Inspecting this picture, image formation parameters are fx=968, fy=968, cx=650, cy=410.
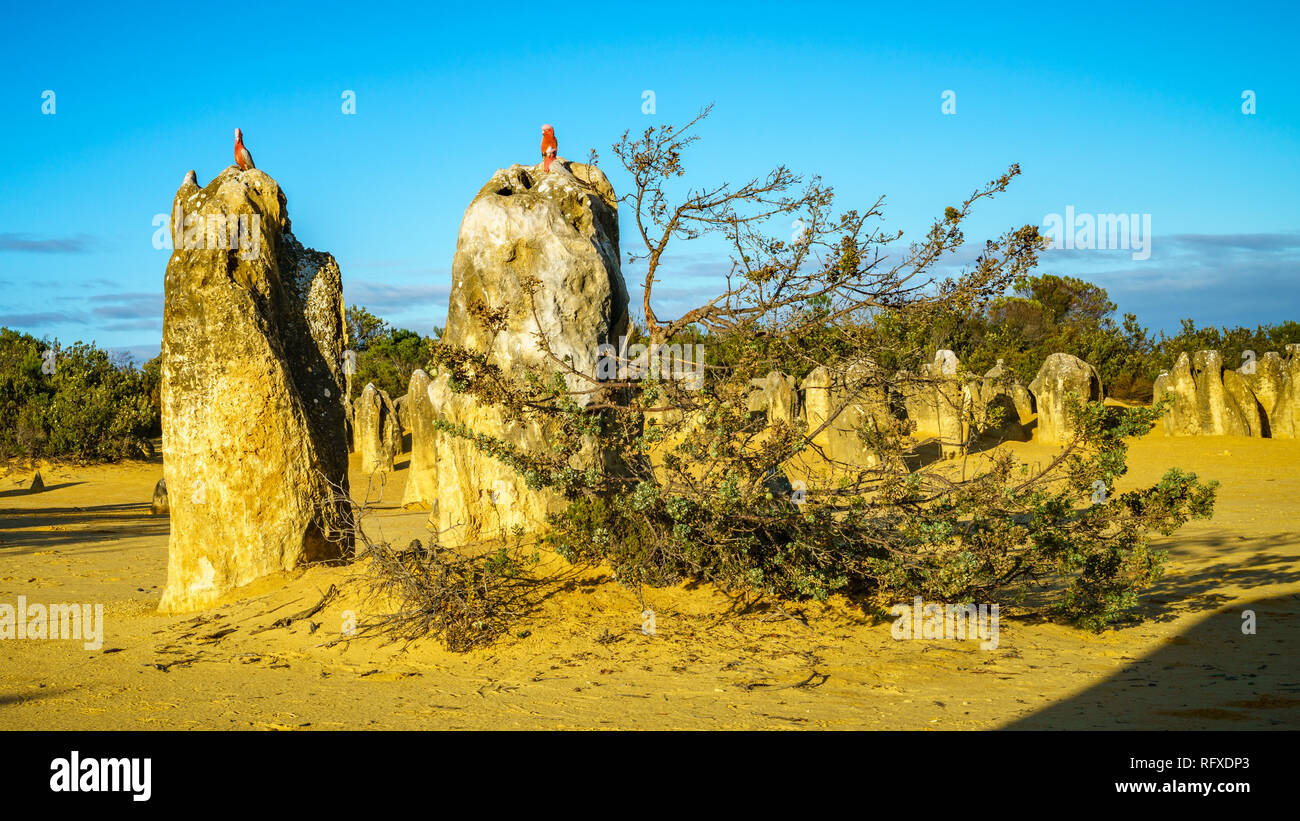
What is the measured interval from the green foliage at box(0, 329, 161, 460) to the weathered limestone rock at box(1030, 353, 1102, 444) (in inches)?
760

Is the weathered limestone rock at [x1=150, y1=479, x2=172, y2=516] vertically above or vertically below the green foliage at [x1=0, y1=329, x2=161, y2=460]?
below

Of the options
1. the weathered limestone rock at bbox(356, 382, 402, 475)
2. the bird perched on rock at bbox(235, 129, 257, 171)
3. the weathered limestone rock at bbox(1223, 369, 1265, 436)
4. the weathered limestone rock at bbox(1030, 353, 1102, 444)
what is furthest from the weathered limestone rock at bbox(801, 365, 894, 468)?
the weathered limestone rock at bbox(356, 382, 402, 475)

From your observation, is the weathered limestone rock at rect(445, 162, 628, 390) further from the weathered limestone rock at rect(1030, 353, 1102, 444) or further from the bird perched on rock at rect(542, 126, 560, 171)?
the weathered limestone rock at rect(1030, 353, 1102, 444)

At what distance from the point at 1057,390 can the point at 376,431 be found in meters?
14.1

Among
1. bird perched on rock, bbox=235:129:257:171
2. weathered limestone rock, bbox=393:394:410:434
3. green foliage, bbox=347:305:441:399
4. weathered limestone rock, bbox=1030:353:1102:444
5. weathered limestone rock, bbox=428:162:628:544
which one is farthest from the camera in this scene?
green foliage, bbox=347:305:441:399

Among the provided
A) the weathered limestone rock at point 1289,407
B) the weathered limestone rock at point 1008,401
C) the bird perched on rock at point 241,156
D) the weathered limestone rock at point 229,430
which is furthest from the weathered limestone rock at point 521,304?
the weathered limestone rock at point 1289,407

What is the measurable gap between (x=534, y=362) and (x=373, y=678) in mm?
2746

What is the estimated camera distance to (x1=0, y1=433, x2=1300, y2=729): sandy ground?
4.57m

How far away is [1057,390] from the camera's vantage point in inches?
769

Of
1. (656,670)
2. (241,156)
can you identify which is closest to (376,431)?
(241,156)

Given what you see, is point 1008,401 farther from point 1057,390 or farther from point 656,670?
point 656,670

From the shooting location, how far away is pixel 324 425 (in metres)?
7.57

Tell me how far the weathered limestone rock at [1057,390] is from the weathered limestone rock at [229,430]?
15.9m

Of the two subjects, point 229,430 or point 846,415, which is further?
point 846,415
